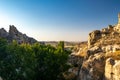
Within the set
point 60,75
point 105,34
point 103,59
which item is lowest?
point 60,75

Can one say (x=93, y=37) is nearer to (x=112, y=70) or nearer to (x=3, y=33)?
(x=112, y=70)

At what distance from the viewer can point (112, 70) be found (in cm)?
4456

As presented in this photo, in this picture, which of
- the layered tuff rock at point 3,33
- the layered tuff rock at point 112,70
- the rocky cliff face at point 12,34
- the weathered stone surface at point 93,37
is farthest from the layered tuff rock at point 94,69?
the layered tuff rock at point 3,33

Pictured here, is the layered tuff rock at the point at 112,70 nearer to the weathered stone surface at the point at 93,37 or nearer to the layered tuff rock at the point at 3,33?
the weathered stone surface at the point at 93,37

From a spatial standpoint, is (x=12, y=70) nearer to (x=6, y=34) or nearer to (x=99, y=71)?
(x=99, y=71)

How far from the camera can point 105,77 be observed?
47750 millimetres

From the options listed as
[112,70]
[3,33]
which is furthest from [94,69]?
[3,33]

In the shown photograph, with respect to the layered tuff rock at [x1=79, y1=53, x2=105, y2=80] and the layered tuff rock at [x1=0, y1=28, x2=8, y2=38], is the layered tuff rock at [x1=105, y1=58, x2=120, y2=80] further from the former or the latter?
the layered tuff rock at [x1=0, y1=28, x2=8, y2=38]

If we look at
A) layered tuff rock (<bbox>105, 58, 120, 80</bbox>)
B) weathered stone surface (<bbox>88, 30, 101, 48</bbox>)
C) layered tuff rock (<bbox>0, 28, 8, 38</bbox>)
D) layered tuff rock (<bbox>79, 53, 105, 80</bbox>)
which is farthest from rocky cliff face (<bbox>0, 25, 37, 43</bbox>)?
layered tuff rock (<bbox>105, 58, 120, 80</bbox>)

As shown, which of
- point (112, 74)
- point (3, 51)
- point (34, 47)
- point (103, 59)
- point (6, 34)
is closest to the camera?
point (112, 74)

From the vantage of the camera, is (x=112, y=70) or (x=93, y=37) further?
(x=93, y=37)

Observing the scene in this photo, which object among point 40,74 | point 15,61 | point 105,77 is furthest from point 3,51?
point 105,77

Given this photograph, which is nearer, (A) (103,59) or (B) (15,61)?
(A) (103,59)

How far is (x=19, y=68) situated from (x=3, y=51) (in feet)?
57.0
